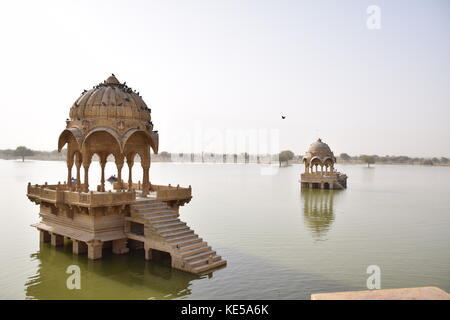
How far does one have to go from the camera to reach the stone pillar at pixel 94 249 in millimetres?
15604

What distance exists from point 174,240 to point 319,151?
44581 mm

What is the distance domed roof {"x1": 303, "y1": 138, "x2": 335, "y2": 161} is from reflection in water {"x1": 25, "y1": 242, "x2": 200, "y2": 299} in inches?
1719

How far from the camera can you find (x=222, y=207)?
3253cm

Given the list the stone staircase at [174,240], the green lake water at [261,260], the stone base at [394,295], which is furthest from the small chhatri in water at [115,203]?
the stone base at [394,295]

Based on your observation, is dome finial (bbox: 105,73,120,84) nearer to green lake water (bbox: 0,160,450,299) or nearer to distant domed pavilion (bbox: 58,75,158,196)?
distant domed pavilion (bbox: 58,75,158,196)

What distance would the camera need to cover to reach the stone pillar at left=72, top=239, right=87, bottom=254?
16547 mm

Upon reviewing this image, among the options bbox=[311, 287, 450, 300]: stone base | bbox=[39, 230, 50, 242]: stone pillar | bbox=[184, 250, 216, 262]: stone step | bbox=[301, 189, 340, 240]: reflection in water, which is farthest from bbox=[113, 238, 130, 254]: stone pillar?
bbox=[301, 189, 340, 240]: reflection in water

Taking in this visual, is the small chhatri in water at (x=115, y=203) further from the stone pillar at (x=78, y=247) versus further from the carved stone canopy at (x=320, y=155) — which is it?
the carved stone canopy at (x=320, y=155)

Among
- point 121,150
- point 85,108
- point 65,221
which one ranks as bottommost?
point 65,221

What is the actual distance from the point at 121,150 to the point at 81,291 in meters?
6.70

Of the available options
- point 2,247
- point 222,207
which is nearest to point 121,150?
point 2,247
